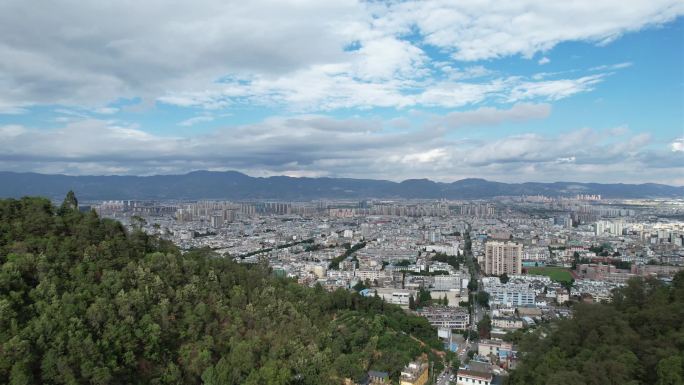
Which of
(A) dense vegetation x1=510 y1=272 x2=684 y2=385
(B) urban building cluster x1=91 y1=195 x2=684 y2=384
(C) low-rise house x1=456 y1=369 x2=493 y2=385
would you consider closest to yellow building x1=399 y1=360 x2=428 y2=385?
(B) urban building cluster x1=91 y1=195 x2=684 y2=384

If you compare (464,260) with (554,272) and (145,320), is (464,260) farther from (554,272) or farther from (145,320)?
(145,320)

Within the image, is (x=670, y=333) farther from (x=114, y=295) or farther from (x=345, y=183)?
(x=345, y=183)

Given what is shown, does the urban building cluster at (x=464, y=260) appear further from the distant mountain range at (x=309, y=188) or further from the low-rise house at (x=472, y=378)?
the distant mountain range at (x=309, y=188)

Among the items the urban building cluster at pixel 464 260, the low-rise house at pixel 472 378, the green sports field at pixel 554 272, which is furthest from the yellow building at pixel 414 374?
the green sports field at pixel 554 272

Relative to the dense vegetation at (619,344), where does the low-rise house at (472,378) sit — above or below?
below

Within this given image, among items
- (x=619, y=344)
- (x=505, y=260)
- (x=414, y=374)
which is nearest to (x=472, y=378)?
(x=414, y=374)


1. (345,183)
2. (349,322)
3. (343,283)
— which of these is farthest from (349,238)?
(345,183)

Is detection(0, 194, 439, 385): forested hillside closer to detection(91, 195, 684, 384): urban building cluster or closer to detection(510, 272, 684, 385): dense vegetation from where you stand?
detection(91, 195, 684, 384): urban building cluster
